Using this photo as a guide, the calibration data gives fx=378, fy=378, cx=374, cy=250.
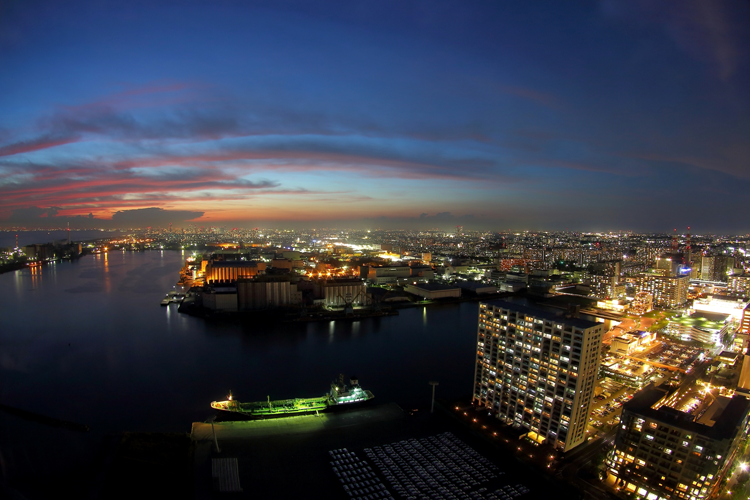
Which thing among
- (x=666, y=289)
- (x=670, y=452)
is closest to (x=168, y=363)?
(x=670, y=452)

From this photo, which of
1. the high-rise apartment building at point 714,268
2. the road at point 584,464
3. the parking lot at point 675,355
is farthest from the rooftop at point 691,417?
the high-rise apartment building at point 714,268

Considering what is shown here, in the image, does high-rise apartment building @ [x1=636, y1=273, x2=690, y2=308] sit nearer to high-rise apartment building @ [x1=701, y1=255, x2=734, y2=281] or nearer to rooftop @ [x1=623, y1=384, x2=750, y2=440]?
high-rise apartment building @ [x1=701, y1=255, x2=734, y2=281]

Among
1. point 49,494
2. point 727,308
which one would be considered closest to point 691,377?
point 727,308

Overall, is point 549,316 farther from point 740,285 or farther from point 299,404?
point 740,285

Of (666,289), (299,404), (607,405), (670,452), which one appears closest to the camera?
(670,452)

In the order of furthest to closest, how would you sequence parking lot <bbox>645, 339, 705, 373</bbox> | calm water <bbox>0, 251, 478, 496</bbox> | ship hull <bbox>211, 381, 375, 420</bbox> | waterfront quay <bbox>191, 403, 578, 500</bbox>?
parking lot <bbox>645, 339, 705, 373</bbox>
ship hull <bbox>211, 381, 375, 420</bbox>
calm water <bbox>0, 251, 478, 496</bbox>
waterfront quay <bbox>191, 403, 578, 500</bbox>

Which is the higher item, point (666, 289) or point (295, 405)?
point (666, 289)

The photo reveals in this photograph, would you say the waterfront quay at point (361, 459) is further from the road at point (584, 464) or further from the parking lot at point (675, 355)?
the parking lot at point (675, 355)

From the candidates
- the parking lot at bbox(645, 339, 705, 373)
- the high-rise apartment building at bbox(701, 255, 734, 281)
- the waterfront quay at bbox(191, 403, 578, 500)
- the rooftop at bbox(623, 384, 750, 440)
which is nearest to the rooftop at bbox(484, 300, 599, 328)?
the rooftop at bbox(623, 384, 750, 440)
